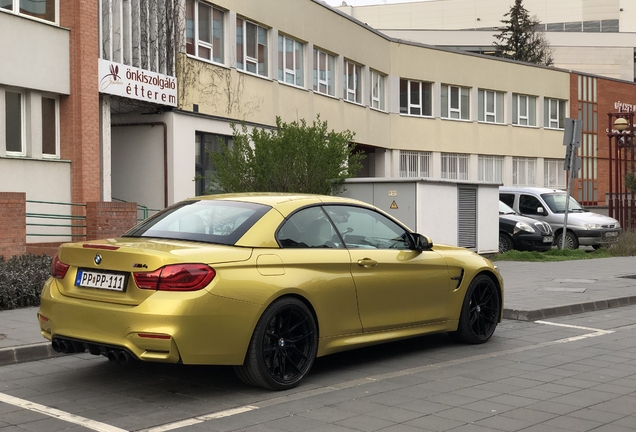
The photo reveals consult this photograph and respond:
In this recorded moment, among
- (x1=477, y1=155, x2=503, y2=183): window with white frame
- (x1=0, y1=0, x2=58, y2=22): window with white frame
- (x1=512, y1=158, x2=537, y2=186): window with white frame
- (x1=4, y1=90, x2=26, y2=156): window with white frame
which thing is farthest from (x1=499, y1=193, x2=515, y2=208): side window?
(x1=512, y1=158, x2=537, y2=186): window with white frame

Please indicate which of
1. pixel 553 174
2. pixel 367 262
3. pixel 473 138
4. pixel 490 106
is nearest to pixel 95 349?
pixel 367 262

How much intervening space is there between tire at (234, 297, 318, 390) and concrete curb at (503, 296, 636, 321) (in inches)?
194

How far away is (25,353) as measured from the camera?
7.99 m

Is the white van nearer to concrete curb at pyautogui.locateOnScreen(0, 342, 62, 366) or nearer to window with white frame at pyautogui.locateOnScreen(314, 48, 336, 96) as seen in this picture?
window with white frame at pyautogui.locateOnScreen(314, 48, 336, 96)

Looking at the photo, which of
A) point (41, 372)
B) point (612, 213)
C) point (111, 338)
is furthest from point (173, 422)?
point (612, 213)

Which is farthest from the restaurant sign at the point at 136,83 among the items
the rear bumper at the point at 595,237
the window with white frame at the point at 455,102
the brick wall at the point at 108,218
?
the window with white frame at the point at 455,102

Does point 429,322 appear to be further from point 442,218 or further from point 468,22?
point 468,22

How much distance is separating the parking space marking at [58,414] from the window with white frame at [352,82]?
2761 cm

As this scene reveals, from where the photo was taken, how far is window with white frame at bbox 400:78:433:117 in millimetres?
→ 39656

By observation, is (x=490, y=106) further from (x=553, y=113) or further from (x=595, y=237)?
(x=595, y=237)

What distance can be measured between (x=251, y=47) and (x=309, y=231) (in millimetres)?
19148

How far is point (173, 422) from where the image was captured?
5.70m

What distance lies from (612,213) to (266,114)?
1209 cm

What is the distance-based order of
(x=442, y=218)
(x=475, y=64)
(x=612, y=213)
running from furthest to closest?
(x=475, y=64) → (x=612, y=213) → (x=442, y=218)
